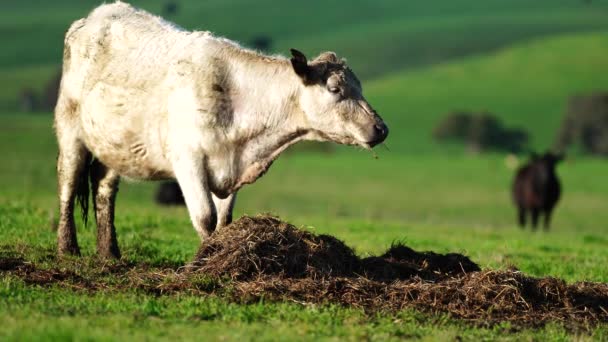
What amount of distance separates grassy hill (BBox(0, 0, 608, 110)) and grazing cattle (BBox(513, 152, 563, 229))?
81.2 m

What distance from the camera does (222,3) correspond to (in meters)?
149

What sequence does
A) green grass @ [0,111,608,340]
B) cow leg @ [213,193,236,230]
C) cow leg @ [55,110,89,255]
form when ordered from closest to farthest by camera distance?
green grass @ [0,111,608,340], cow leg @ [213,193,236,230], cow leg @ [55,110,89,255]

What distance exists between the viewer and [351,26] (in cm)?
14075

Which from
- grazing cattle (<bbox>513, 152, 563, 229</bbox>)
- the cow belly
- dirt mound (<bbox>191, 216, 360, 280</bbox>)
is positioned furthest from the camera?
grazing cattle (<bbox>513, 152, 563, 229</bbox>)

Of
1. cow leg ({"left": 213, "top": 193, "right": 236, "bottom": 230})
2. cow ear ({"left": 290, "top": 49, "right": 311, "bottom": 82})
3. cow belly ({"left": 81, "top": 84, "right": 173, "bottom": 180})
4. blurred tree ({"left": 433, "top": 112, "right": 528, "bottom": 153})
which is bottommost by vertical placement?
cow leg ({"left": 213, "top": 193, "right": 236, "bottom": 230})

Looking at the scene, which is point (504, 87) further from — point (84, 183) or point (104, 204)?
point (104, 204)

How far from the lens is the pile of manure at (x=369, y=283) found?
915 centimetres

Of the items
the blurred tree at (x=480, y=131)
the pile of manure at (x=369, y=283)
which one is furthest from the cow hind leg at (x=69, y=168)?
the blurred tree at (x=480, y=131)

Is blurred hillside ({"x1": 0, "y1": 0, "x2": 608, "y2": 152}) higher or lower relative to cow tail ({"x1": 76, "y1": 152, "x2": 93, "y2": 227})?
higher

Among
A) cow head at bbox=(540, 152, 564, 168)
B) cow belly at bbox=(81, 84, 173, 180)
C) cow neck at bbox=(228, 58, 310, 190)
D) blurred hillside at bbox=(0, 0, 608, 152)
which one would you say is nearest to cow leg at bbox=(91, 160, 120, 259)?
cow belly at bbox=(81, 84, 173, 180)

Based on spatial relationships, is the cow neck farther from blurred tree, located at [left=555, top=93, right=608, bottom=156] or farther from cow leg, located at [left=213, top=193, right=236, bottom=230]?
blurred tree, located at [left=555, top=93, right=608, bottom=156]

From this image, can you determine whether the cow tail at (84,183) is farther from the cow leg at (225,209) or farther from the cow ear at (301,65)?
the cow ear at (301,65)

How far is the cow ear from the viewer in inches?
412

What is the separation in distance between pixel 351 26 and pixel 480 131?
54756 mm
